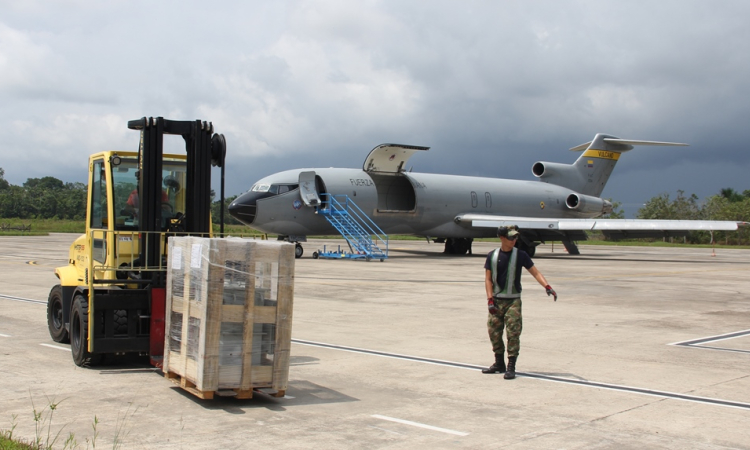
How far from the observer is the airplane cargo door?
30.0 metres

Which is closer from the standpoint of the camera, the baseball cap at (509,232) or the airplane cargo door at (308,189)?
the baseball cap at (509,232)

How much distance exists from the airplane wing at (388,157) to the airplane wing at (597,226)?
4177 mm

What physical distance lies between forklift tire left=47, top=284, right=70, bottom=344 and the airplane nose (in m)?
19.3

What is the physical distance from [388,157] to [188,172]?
2378 cm

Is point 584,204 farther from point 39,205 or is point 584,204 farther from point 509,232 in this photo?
point 39,205

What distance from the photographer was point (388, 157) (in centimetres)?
3278

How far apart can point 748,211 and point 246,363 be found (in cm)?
7906

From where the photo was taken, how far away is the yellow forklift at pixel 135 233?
8.18 m

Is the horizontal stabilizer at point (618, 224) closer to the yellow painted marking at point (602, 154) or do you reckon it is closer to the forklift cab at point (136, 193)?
the yellow painted marking at point (602, 154)

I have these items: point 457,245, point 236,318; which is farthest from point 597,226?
point 236,318

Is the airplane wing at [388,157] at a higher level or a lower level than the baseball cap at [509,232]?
higher

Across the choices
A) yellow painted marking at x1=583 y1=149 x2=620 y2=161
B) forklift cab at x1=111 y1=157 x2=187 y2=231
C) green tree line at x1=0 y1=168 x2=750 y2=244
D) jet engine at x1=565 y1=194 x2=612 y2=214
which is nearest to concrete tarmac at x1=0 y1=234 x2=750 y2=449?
forklift cab at x1=111 y1=157 x2=187 y2=231

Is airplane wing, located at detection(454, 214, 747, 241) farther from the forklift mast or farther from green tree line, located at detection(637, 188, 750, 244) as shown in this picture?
green tree line, located at detection(637, 188, 750, 244)

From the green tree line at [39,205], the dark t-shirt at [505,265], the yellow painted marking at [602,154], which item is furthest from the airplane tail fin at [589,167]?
the green tree line at [39,205]
